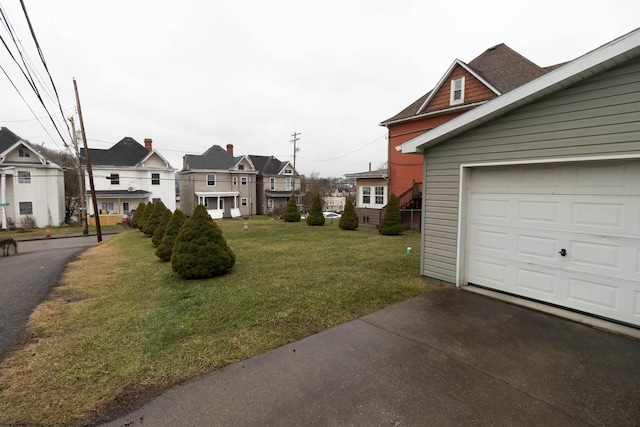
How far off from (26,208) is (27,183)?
2.15 m

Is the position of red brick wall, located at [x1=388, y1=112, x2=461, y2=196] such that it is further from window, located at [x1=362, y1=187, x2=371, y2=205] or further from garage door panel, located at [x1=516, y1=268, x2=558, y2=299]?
garage door panel, located at [x1=516, y1=268, x2=558, y2=299]

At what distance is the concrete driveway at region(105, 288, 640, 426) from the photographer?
2.41m

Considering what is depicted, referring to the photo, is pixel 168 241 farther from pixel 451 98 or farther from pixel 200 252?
pixel 451 98

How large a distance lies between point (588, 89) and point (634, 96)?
49 cm

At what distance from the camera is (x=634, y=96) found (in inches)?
146

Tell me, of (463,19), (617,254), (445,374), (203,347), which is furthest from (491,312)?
(463,19)

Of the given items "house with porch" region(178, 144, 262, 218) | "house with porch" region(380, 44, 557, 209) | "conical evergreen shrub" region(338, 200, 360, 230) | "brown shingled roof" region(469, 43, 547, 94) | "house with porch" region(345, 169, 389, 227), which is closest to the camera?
"brown shingled roof" region(469, 43, 547, 94)

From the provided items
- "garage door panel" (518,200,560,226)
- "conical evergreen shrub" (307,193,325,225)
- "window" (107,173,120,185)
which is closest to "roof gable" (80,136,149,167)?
"window" (107,173,120,185)

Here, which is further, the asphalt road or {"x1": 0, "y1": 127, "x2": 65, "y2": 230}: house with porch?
{"x1": 0, "y1": 127, "x2": 65, "y2": 230}: house with porch

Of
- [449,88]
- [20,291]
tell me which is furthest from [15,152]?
[449,88]

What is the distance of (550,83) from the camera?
13.7 ft

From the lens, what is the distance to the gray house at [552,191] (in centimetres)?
385

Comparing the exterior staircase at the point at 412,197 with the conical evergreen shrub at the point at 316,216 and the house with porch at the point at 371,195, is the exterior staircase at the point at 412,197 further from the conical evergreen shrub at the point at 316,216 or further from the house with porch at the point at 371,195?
the conical evergreen shrub at the point at 316,216

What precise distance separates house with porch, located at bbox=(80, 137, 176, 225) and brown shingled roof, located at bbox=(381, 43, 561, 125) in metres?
25.7
